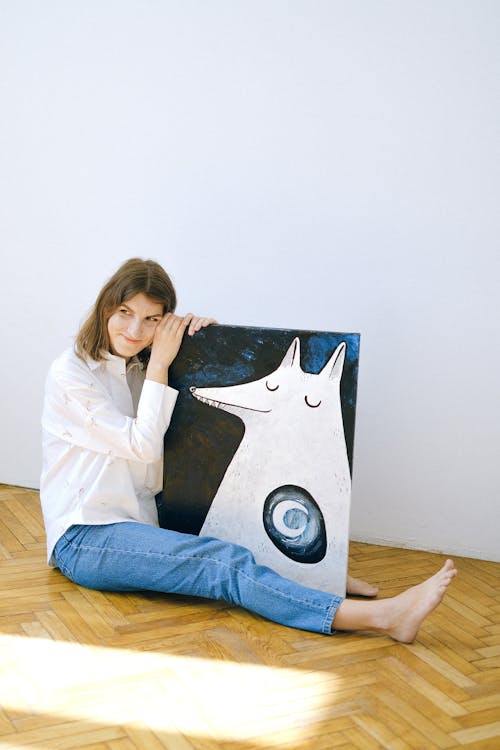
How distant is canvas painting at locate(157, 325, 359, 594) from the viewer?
2371 millimetres

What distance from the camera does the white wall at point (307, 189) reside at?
271cm

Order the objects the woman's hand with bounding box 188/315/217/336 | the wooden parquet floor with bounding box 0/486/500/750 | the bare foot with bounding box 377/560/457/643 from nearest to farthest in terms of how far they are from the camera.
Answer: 1. the wooden parquet floor with bounding box 0/486/500/750
2. the bare foot with bounding box 377/560/457/643
3. the woman's hand with bounding box 188/315/217/336

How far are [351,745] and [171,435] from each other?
3.54 ft

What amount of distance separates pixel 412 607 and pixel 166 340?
993mm

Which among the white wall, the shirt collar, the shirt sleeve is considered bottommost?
the shirt sleeve

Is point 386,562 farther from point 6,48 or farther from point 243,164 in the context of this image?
point 6,48

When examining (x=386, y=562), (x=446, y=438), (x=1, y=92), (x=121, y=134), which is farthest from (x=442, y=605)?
(x=1, y=92)

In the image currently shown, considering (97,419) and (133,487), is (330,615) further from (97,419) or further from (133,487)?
(97,419)

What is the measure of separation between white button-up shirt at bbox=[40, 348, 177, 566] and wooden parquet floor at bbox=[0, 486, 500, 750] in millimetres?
225

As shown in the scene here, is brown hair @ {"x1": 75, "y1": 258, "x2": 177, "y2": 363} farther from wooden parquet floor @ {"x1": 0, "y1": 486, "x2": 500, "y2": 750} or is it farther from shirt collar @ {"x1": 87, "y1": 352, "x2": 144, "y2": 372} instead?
wooden parquet floor @ {"x1": 0, "y1": 486, "x2": 500, "y2": 750}

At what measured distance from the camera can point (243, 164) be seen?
294cm

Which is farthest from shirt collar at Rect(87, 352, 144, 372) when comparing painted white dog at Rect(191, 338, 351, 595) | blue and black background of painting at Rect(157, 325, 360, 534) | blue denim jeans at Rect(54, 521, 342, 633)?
blue denim jeans at Rect(54, 521, 342, 633)

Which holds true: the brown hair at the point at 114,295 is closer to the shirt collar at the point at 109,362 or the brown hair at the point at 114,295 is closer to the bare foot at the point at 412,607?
the shirt collar at the point at 109,362

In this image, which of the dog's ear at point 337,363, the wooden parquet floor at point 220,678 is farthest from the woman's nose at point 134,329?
the wooden parquet floor at point 220,678
